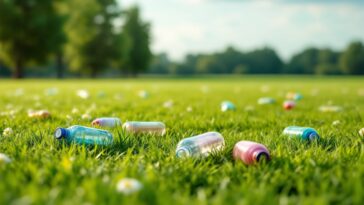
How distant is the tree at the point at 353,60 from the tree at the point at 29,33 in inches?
2765

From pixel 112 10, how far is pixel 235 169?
53.7m

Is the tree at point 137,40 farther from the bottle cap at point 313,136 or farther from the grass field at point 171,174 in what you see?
the grass field at point 171,174

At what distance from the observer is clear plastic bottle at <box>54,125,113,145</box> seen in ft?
9.37

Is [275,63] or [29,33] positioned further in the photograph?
[275,63]

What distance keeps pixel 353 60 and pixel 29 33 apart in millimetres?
74373

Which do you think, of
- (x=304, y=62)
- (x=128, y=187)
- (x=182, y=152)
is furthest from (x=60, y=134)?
(x=304, y=62)

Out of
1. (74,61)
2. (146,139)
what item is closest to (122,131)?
(146,139)

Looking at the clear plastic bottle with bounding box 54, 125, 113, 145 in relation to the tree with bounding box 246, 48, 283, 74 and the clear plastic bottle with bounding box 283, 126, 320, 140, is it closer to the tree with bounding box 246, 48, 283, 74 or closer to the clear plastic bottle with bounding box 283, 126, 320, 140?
the clear plastic bottle with bounding box 283, 126, 320, 140

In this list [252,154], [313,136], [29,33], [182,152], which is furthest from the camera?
[29,33]

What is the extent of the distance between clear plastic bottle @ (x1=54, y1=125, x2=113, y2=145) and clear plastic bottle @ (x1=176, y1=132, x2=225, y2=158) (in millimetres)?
582

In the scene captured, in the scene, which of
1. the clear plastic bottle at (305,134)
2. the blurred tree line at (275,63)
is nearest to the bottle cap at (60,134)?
the clear plastic bottle at (305,134)

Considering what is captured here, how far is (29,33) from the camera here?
38.8 m

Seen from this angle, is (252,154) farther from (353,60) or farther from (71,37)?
(353,60)

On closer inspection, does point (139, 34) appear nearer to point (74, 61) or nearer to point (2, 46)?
point (74, 61)
